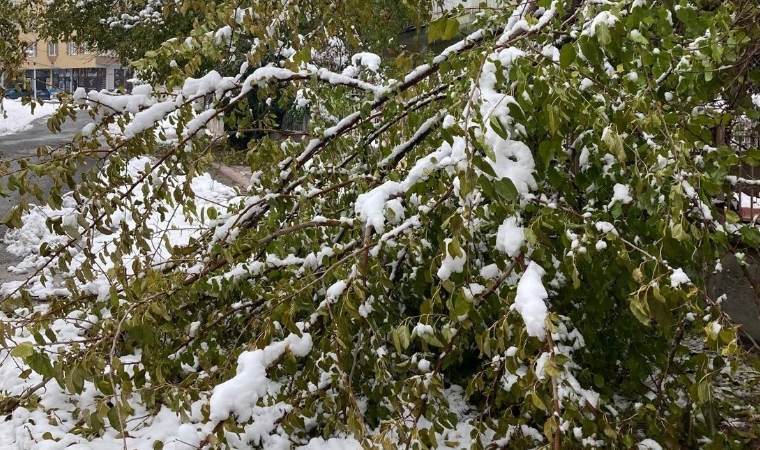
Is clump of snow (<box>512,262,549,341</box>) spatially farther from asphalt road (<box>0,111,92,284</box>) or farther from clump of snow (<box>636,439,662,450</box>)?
asphalt road (<box>0,111,92,284</box>)

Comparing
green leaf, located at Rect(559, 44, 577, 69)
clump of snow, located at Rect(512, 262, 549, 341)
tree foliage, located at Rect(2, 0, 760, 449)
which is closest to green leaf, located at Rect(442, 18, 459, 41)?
tree foliage, located at Rect(2, 0, 760, 449)

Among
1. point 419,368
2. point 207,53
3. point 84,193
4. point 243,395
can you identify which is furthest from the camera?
point 207,53

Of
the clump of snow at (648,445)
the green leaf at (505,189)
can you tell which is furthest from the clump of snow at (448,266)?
the clump of snow at (648,445)

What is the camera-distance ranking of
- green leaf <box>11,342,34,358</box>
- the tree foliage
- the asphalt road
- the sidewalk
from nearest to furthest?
1. the tree foliage
2. green leaf <box>11,342,34,358</box>
3. the asphalt road
4. the sidewalk

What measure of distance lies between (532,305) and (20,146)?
734 inches

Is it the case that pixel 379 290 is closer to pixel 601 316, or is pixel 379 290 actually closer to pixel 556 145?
pixel 556 145

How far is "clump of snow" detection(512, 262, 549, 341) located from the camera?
1.91 metres

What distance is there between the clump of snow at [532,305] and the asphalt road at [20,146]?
378cm

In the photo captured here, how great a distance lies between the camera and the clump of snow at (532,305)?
1.91 meters

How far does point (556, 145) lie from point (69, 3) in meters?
Answer: 14.9

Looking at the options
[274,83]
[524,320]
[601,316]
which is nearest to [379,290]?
[524,320]

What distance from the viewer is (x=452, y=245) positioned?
1.94 m

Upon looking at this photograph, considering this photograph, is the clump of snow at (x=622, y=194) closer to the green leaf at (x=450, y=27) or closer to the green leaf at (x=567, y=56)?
the green leaf at (x=567, y=56)

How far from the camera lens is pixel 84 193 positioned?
3.27 m
